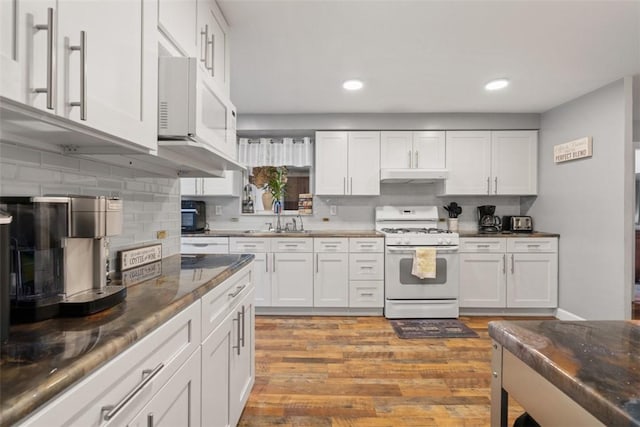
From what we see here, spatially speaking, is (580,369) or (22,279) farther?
(22,279)

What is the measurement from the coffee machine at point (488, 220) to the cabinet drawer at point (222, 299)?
3.22 metres

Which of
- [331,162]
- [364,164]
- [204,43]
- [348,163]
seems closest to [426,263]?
[364,164]

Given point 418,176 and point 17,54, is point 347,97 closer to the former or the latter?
point 418,176

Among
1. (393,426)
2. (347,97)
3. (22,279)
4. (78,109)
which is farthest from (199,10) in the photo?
(393,426)

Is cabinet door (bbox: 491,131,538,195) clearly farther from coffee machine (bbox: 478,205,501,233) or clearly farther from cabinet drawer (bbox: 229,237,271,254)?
cabinet drawer (bbox: 229,237,271,254)

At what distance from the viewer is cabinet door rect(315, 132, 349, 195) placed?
385cm

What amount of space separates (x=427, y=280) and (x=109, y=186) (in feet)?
9.94

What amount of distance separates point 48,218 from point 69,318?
280mm

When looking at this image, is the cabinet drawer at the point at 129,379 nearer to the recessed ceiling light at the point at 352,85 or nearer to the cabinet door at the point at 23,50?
the cabinet door at the point at 23,50

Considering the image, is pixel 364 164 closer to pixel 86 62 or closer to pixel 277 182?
pixel 277 182

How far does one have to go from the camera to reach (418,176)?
12.1ft

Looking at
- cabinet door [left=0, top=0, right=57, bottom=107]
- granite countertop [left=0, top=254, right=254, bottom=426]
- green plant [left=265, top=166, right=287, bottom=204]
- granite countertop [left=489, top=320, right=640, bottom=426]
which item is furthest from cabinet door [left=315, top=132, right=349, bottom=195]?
cabinet door [left=0, top=0, right=57, bottom=107]

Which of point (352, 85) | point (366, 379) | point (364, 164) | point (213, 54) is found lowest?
point (366, 379)

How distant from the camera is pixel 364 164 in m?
3.85
